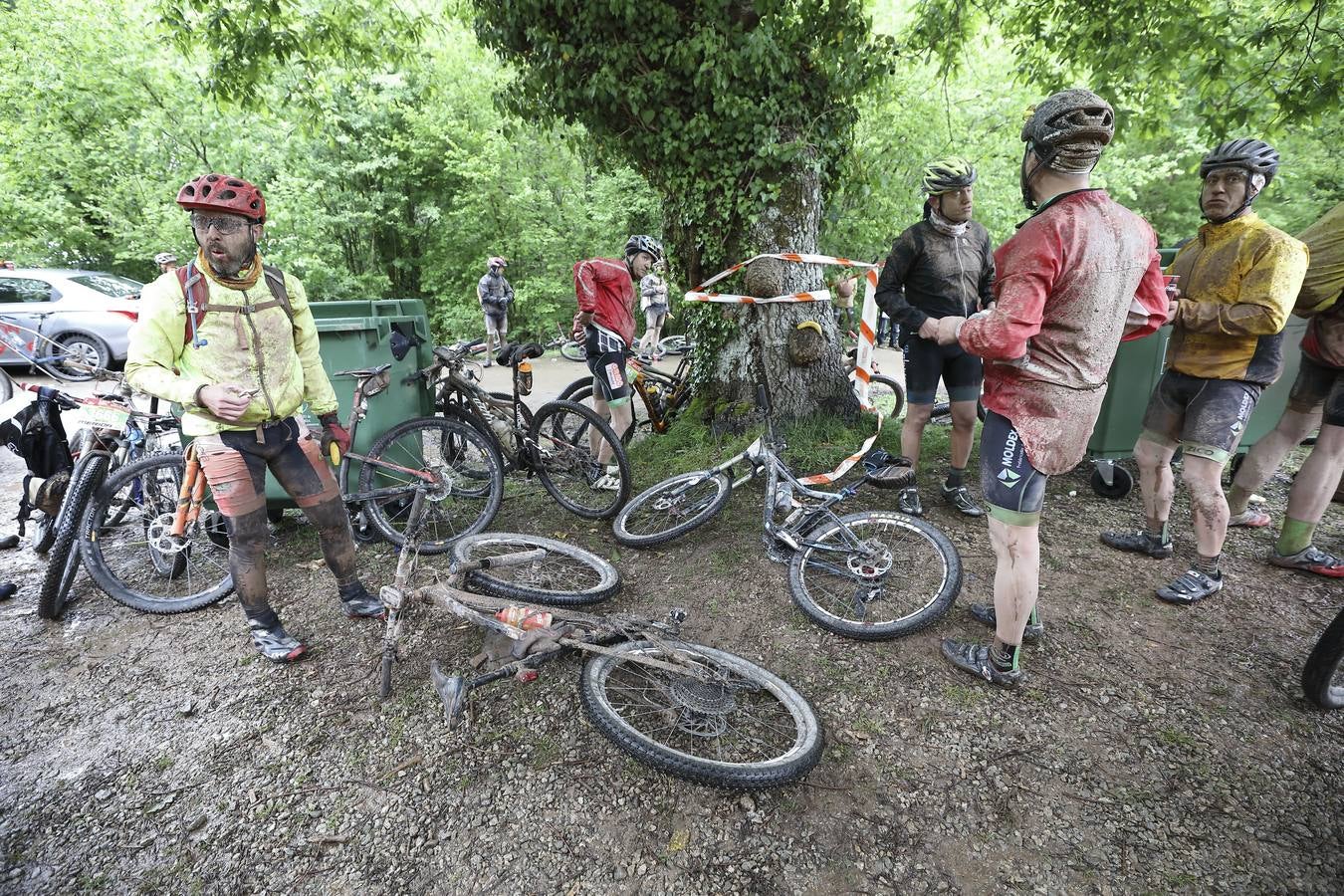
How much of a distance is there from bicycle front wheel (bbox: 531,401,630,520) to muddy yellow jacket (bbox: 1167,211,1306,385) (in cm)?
327

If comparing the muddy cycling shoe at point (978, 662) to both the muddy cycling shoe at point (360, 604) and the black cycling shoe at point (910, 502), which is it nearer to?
the black cycling shoe at point (910, 502)

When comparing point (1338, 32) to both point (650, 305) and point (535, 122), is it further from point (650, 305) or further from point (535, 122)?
point (650, 305)

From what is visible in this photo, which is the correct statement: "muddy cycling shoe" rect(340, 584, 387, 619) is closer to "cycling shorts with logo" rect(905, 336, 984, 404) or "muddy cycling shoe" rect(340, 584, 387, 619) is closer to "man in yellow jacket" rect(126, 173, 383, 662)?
"man in yellow jacket" rect(126, 173, 383, 662)

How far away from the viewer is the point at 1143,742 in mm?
2348

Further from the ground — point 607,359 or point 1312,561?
point 607,359

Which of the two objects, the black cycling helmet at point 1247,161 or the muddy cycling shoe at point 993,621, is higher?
the black cycling helmet at point 1247,161

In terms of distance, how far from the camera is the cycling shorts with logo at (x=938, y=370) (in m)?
4.01

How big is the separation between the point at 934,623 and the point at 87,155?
19194 mm

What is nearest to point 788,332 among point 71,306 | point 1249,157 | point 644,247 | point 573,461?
point 644,247

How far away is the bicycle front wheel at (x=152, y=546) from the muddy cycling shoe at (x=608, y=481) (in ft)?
7.39

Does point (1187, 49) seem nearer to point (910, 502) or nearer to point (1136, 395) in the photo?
point (1136, 395)

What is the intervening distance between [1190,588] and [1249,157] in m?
2.06

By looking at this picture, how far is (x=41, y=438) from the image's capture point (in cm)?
388

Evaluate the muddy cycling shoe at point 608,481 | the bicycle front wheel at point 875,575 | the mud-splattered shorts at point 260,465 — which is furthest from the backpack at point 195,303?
the bicycle front wheel at point 875,575
